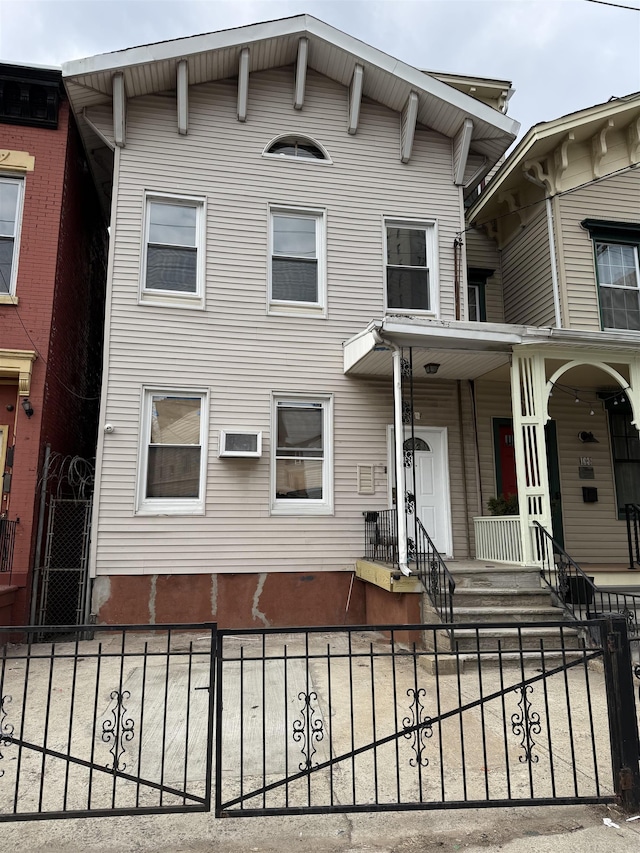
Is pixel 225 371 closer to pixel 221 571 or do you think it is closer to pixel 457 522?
pixel 221 571

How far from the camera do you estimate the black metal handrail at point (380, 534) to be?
9000 millimetres

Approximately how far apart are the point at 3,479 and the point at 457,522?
6.89 m

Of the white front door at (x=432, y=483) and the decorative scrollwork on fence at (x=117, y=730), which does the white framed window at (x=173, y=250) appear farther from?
the decorative scrollwork on fence at (x=117, y=730)

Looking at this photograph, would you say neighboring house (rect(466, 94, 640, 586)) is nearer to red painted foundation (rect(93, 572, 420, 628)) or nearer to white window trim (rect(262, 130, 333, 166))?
red painted foundation (rect(93, 572, 420, 628))

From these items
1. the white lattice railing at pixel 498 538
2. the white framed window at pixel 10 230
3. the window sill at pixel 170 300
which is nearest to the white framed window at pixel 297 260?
the window sill at pixel 170 300

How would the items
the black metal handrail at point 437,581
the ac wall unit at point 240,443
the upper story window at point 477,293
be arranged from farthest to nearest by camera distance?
the upper story window at point 477,293, the ac wall unit at point 240,443, the black metal handrail at point 437,581

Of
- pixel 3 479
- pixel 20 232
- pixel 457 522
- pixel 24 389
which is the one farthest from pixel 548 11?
pixel 3 479

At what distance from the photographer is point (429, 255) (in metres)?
10.8

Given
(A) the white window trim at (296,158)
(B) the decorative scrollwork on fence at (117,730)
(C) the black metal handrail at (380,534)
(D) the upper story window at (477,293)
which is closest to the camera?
(B) the decorative scrollwork on fence at (117,730)

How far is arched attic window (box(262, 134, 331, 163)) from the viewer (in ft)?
34.6

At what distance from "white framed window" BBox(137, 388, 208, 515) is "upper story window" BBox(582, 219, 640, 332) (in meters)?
7.17

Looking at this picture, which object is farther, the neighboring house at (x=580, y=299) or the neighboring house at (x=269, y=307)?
the neighboring house at (x=580, y=299)

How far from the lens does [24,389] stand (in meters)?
8.77

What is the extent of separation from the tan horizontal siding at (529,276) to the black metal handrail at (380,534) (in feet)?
15.0
